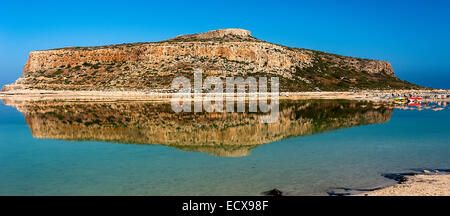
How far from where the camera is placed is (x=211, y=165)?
13.8 metres

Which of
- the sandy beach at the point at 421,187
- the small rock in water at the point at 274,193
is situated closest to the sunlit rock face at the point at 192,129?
the small rock in water at the point at 274,193

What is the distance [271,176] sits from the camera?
12.0 m

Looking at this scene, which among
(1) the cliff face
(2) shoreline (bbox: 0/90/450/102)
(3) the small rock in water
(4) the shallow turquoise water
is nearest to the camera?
(3) the small rock in water

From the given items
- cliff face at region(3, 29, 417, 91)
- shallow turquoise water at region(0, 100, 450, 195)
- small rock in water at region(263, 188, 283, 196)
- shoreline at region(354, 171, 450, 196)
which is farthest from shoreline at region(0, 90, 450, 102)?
small rock in water at region(263, 188, 283, 196)

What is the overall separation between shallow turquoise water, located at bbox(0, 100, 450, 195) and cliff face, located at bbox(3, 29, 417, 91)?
51575 mm

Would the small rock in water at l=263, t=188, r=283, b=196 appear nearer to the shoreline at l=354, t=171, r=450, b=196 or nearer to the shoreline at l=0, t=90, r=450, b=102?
the shoreline at l=354, t=171, r=450, b=196

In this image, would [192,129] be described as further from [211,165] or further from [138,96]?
[138,96]

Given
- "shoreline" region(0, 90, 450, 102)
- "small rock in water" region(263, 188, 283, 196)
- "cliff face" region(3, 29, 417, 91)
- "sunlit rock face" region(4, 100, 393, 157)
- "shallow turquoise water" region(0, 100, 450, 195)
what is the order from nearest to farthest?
"small rock in water" region(263, 188, 283, 196), "shallow turquoise water" region(0, 100, 450, 195), "sunlit rock face" region(4, 100, 393, 157), "shoreline" region(0, 90, 450, 102), "cliff face" region(3, 29, 417, 91)

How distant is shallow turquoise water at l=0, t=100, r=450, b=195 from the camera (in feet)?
35.5

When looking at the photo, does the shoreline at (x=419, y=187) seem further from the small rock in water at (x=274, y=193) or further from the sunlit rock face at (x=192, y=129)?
the sunlit rock face at (x=192, y=129)

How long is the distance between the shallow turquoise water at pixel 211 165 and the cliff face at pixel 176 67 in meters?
51.6
